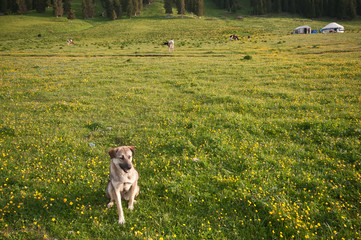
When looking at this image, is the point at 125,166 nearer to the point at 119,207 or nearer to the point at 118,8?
the point at 119,207

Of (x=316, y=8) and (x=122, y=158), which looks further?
(x=316, y=8)

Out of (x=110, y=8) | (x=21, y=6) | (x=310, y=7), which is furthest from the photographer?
(x=310, y=7)

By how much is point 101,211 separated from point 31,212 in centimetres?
185

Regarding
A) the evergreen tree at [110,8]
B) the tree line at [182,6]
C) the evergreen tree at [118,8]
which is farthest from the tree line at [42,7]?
the tree line at [182,6]

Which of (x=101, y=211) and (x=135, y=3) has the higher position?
(x=135, y=3)

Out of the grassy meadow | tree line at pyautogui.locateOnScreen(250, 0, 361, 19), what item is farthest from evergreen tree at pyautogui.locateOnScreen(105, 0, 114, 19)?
the grassy meadow

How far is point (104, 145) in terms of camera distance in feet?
29.1

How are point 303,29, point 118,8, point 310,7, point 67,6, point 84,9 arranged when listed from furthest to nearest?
point 310,7 < point 118,8 < point 67,6 < point 84,9 < point 303,29

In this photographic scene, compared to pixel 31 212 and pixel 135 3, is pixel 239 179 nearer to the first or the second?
pixel 31 212

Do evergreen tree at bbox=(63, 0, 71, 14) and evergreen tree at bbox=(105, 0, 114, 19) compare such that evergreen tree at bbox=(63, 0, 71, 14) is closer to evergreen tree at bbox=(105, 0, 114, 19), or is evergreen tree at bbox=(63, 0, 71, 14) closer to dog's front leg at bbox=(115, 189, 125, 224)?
evergreen tree at bbox=(105, 0, 114, 19)

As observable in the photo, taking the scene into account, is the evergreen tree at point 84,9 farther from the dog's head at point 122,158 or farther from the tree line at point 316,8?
the dog's head at point 122,158

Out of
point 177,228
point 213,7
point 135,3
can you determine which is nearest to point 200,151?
point 177,228

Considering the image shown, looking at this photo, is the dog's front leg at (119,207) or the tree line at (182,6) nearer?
the dog's front leg at (119,207)

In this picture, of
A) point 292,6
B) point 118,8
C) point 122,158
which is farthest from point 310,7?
point 122,158
